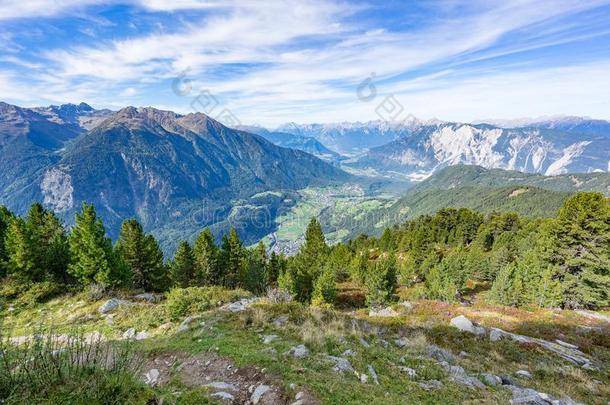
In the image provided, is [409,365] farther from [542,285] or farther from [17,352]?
[542,285]

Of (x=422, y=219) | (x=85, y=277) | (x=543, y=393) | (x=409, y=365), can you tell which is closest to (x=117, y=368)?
(x=409, y=365)

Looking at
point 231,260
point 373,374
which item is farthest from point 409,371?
point 231,260

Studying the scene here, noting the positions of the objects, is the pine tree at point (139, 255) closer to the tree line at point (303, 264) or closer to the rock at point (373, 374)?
the tree line at point (303, 264)

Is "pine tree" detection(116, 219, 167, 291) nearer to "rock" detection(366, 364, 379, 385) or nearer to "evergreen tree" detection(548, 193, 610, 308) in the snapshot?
"rock" detection(366, 364, 379, 385)

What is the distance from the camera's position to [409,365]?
549 inches

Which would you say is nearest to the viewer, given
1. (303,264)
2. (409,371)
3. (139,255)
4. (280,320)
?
(409,371)

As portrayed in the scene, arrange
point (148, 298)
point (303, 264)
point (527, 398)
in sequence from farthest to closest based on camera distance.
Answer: point (303, 264), point (148, 298), point (527, 398)

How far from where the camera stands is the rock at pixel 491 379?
1318cm

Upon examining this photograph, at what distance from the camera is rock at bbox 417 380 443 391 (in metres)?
11.7

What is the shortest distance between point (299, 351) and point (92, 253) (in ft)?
99.8

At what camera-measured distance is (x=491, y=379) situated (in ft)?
44.3

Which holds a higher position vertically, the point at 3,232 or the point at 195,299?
the point at 3,232

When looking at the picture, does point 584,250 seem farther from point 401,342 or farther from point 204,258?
point 204,258

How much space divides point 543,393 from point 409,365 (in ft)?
16.3
